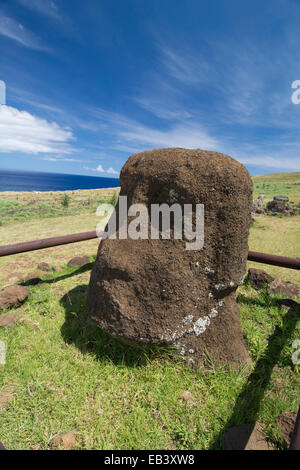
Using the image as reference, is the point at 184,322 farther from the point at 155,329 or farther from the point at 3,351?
the point at 3,351

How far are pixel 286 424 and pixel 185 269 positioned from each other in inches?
58.4

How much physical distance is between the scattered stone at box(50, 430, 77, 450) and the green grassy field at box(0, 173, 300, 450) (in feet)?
0.14

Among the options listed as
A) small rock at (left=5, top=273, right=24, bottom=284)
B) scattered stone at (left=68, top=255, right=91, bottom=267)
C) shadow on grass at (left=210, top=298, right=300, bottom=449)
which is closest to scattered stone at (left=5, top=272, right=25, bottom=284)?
small rock at (left=5, top=273, right=24, bottom=284)

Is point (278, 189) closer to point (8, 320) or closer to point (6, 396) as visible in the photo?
point (8, 320)

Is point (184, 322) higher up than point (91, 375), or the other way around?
point (184, 322)

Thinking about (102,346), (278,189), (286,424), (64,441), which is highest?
(278,189)

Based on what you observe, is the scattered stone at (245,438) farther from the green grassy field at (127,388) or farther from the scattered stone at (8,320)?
the scattered stone at (8,320)

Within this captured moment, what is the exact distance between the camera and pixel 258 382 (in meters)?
2.39

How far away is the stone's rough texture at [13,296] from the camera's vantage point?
3520 mm

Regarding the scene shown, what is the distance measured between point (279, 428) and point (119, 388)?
4.56ft

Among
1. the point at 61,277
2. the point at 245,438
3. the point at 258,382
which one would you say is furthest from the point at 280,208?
the point at 245,438

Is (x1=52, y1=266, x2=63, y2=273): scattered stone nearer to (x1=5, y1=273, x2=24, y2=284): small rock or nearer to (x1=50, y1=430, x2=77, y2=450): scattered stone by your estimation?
(x1=5, y1=273, x2=24, y2=284): small rock
